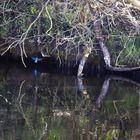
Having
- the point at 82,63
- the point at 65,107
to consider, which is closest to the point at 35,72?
the point at 82,63

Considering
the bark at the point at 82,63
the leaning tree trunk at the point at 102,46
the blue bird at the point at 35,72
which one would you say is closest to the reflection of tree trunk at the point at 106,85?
the leaning tree trunk at the point at 102,46

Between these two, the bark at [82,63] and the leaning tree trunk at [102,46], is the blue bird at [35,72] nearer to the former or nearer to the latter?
the bark at [82,63]

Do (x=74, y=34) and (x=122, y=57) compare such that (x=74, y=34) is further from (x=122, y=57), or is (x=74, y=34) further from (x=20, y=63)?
(x=20, y=63)

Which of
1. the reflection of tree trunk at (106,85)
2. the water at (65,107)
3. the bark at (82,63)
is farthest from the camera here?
the bark at (82,63)

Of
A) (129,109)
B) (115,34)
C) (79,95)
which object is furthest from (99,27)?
(129,109)

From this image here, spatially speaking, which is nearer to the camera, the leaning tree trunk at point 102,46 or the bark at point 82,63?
the leaning tree trunk at point 102,46

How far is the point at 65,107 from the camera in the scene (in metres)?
8.09

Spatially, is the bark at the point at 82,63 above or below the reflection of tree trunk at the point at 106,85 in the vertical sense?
above

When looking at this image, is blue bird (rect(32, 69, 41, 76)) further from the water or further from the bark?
the bark

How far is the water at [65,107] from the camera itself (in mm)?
6586

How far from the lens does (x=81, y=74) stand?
35.6ft

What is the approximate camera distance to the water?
6.59m

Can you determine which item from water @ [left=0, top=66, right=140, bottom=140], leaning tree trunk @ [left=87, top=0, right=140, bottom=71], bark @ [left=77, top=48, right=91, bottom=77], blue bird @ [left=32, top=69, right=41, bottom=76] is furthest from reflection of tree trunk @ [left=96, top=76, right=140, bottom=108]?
blue bird @ [left=32, top=69, right=41, bottom=76]

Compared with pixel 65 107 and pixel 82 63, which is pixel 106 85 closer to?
pixel 82 63
